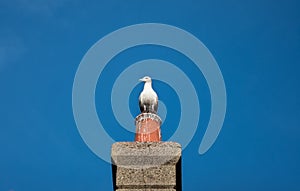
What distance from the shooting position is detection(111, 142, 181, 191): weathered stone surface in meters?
4.67

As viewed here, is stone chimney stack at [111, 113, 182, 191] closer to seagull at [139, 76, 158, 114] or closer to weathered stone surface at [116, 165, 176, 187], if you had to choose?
weathered stone surface at [116, 165, 176, 187]

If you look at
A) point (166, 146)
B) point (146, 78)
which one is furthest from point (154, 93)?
point (166, 146)

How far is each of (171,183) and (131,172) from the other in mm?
409

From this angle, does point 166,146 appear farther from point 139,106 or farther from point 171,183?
point 139,106

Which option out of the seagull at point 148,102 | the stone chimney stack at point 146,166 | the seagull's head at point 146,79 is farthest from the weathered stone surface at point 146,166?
the seagull's head at point 146,79

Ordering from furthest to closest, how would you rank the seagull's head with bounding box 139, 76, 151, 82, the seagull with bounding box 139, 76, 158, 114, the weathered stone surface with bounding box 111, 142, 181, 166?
the seagull's head with bounding box 139, 76, 151, 82 → the seagull with bounding box 139, 76, 158, 114 → the weathered stone surface with bounding box 111, 142, 181, 166

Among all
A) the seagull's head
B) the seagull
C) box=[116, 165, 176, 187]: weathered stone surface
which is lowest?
box=[116, 165, 176, 187]: weathered stone surface

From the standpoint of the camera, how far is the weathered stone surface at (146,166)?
4.67 m

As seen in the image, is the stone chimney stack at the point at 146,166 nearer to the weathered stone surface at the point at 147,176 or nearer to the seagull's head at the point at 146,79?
the weathered stone surface at the point at 147,176

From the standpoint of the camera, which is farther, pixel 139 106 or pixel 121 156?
pixel 139 106

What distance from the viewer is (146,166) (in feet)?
15.6

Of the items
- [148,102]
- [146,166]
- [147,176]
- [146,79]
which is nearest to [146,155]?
[146,166]

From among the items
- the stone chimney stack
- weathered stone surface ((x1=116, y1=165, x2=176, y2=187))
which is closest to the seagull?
the stone chimney stack

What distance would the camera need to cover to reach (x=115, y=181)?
473cm
